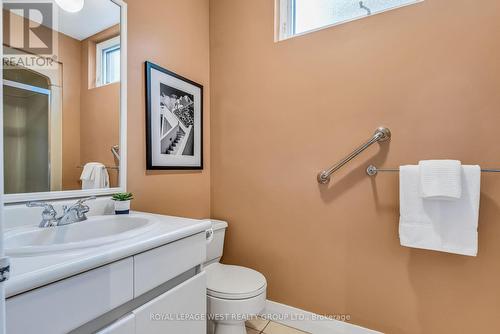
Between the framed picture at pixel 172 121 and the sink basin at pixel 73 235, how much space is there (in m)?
0.41

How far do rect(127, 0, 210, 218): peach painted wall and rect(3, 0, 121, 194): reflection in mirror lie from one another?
0.10 metres

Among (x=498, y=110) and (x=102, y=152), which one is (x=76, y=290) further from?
(x=498, y=110)

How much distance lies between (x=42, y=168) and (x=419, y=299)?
1927 mm

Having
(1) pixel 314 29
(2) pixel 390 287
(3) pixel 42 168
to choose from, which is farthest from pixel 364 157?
(3) pixel 42 168

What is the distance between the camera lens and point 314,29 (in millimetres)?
1567

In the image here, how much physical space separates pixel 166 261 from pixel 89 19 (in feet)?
3.96

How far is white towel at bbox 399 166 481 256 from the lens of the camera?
1.11 m

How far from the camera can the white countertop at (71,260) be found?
21.3 inches

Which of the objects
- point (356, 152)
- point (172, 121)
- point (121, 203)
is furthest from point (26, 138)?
point (356, 152)

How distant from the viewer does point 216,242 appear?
5.60ft

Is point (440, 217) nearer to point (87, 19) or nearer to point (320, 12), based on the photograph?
point (320, 12)

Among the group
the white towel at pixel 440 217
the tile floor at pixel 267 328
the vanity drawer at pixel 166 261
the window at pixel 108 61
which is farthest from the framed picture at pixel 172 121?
the white towel at pixel 440 217

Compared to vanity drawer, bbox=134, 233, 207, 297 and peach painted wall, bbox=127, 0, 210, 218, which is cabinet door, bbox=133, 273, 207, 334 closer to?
vanity drawer, bbox=134, 233, 207, 297

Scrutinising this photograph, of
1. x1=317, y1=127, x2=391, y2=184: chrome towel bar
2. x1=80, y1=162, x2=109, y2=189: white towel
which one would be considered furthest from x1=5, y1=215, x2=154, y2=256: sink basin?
x1=317, y1=127, x2=391, y2=184: chrome towel bar
